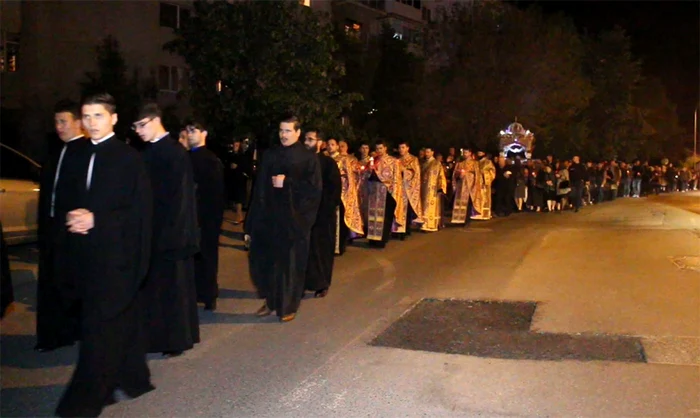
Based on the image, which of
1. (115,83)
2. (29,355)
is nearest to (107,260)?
(29,355)

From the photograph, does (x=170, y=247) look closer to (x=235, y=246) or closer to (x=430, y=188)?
(x=235, y=246)

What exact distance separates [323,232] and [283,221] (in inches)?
66.3

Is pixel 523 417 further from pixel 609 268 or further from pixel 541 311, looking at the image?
pixel 609 268

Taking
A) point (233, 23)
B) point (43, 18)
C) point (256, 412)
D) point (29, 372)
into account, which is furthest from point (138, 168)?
point (43, 18)

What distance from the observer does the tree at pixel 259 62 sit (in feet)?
59.2

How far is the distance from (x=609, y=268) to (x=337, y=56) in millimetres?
21713

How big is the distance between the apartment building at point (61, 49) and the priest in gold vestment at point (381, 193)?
13.4 metres

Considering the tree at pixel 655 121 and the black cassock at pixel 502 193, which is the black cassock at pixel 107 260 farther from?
the tree at pixel 655 121

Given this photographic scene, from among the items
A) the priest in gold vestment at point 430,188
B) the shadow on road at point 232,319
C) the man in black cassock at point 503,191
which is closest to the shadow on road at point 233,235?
the priest in gold vestment at point 430,188

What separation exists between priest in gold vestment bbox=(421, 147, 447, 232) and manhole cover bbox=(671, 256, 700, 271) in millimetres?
6216

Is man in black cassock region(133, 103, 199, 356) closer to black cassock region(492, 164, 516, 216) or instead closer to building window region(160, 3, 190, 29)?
black cassock region(492, 164, 516, 216)

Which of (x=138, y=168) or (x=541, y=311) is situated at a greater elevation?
(x=138, y=168)

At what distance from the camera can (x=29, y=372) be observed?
22.0ft

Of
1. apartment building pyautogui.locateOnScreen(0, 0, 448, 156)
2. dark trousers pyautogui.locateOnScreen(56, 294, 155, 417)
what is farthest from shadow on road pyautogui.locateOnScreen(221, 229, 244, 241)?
apartment building pyautogui.locateOnScreen(0, 0, 448, 156)
